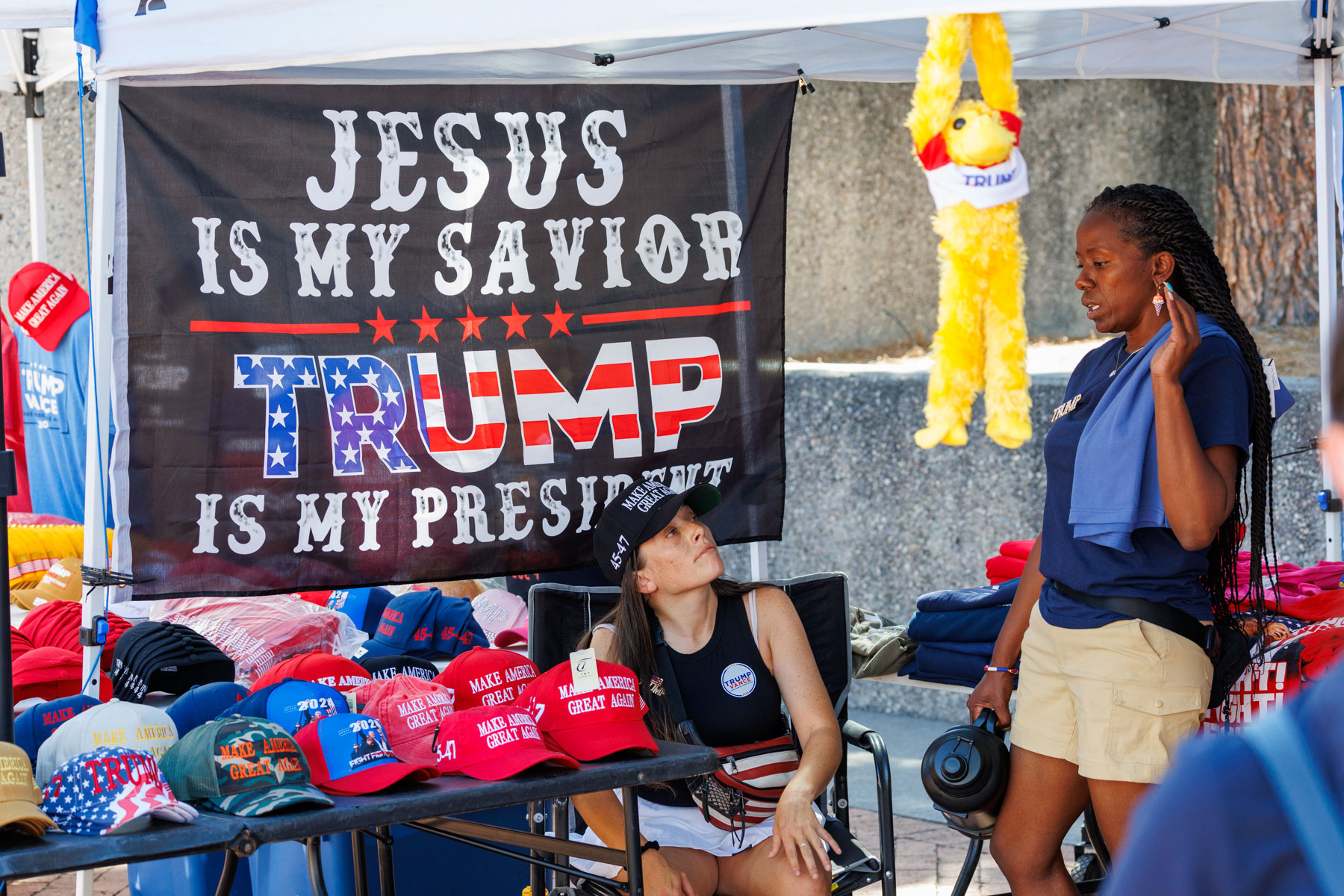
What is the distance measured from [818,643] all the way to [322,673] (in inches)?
46.7

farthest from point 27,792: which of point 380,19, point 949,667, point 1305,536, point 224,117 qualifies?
point 1305,536

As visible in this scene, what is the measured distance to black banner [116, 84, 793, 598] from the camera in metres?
2.92

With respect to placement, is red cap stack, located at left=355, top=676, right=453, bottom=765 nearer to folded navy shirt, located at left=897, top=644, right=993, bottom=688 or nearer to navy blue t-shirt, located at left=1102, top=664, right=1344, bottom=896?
folded navy shirt, located at left=897, top=644, right=993, bottom=688

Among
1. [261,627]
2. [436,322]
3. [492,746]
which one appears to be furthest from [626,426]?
[492,746]

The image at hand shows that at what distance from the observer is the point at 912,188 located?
830 cm

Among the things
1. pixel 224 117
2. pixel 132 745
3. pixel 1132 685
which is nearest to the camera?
pixel 132 745

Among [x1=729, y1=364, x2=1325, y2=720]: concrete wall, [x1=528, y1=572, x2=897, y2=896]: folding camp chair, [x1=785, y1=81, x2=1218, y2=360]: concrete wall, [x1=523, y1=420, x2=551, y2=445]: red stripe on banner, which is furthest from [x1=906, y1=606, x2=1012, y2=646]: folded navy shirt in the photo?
[x1=785, y1=81, x2=1218, y2=360]: concrete wall

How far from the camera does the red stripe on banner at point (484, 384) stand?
3.24 metres

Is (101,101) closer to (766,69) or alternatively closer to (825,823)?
(766,69)

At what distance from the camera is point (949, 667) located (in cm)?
331

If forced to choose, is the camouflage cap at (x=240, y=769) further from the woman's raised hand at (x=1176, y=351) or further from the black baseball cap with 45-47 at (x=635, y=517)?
the woman's raised hand at (x=1176, y=351)

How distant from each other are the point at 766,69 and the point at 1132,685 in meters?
2.12

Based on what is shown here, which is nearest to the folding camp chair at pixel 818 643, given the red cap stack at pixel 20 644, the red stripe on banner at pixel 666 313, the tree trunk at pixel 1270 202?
the red stripe on banner at pixel 666 313

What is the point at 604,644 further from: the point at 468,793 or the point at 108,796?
the point at 108,796
